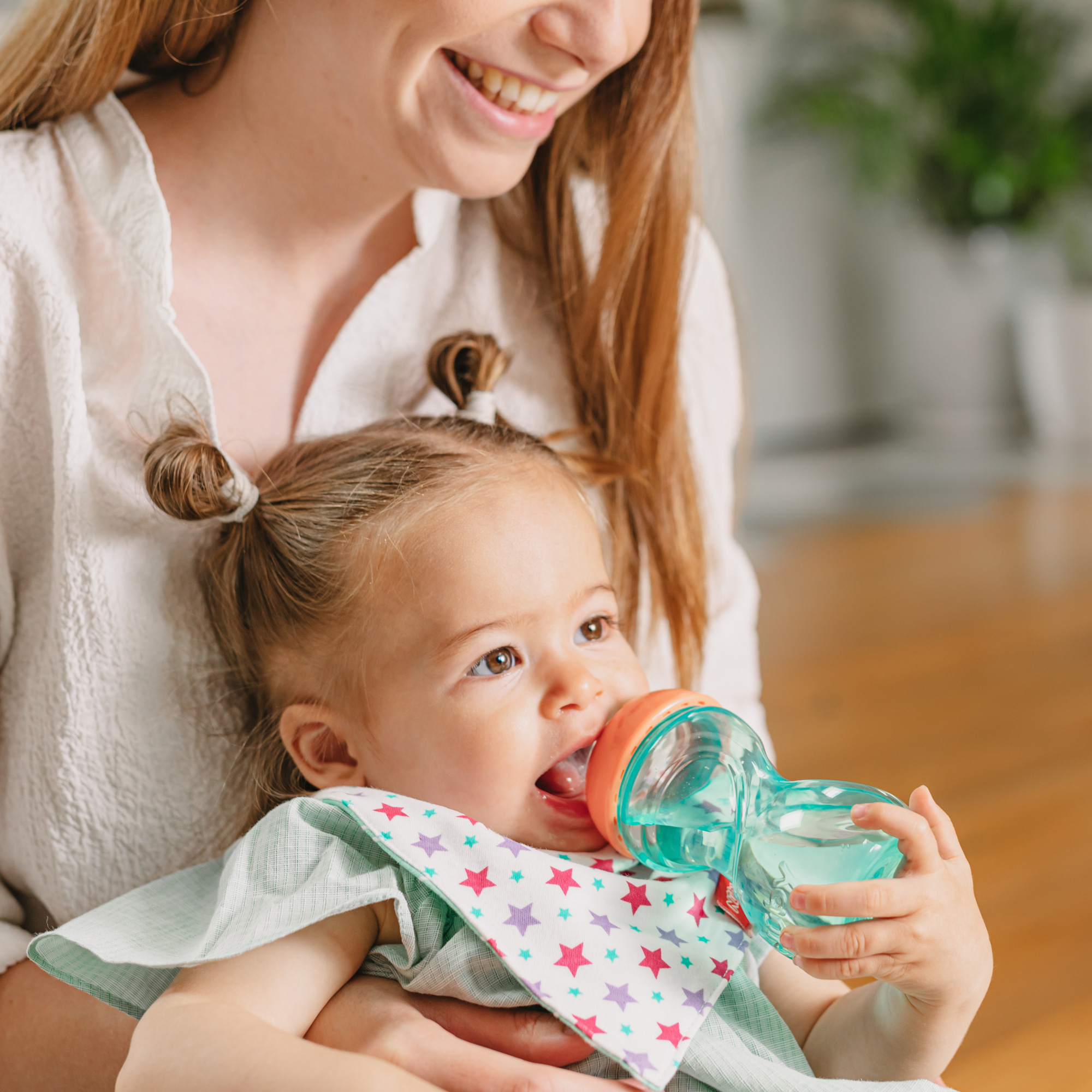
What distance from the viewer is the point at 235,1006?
2.45 ft

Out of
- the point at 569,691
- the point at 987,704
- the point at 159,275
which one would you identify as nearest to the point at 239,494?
the point at 159,275

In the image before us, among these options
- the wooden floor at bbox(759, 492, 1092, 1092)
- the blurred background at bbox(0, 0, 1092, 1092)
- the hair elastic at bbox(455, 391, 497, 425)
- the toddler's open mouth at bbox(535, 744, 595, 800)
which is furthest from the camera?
the blurred background at bbox(0, 0, 1092, 1092)

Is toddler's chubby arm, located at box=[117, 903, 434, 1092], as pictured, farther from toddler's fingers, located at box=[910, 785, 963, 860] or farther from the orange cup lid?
toddler's fingers, located at box=[910, 785, 963, 860]

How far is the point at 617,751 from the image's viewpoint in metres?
0.86

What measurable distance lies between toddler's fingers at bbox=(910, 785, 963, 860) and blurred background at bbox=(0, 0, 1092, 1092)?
4.71 ft

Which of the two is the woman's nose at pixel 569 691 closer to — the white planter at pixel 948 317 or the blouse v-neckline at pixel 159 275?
the blouse v-neckline at pixel 159 275

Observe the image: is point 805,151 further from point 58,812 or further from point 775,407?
point 58,812

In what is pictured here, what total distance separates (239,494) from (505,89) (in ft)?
1.19

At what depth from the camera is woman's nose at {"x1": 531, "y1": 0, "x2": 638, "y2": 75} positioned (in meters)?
0.95

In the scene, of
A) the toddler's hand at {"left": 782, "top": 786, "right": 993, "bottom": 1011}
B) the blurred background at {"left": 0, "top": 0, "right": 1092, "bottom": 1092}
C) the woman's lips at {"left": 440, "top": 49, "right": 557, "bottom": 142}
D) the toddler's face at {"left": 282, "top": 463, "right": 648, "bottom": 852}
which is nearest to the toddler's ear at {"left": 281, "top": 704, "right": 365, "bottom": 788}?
the toddler's face at {"left": 282, "top": 463, "right": 648, "bottom": 852}

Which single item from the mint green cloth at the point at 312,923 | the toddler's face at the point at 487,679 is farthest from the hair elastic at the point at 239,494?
the mint green cloth at the point at 312,923

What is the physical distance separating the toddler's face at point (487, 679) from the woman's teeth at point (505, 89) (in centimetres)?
30

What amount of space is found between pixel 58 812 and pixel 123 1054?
0.18m

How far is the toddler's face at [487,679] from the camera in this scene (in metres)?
0.88
